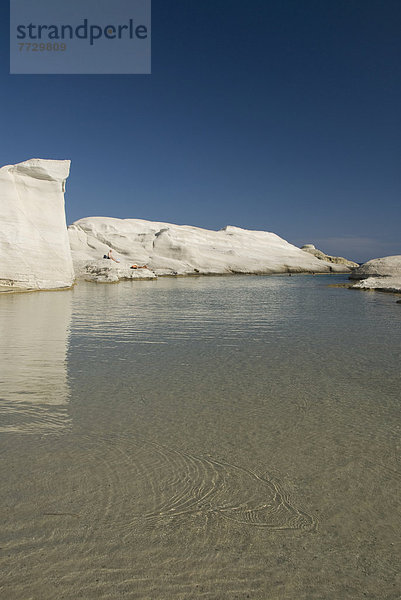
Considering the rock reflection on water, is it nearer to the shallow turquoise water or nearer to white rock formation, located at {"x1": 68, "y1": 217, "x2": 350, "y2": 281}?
the shallow turquoise water

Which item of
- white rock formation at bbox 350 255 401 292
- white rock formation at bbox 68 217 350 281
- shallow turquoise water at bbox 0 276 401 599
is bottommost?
shallow turquoise water at bbox 0 276 401 599

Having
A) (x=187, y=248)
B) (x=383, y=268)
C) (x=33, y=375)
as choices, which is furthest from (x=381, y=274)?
(x=187, y=248)

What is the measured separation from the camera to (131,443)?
3596 mm

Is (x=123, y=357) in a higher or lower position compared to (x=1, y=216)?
lower

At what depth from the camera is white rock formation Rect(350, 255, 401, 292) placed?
26.9 m

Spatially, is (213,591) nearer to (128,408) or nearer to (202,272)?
(128,408)

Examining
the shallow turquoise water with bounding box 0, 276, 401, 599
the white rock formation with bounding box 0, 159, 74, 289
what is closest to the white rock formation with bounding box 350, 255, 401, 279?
the white rock formation with bounding box 0, 159, 74, 289

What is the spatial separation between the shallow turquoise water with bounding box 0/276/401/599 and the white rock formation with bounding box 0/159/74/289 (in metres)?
15.7

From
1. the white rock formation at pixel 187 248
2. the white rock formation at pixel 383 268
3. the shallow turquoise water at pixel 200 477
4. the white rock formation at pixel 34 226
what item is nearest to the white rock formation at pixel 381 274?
the white rock formation at pixel 383 268

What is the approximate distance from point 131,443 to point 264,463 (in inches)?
47.4

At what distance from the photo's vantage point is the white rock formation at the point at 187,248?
5531cm

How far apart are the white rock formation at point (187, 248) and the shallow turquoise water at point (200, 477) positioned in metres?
36.1

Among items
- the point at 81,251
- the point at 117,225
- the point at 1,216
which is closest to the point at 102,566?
the point at 1,216

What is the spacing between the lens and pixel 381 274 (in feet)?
105
